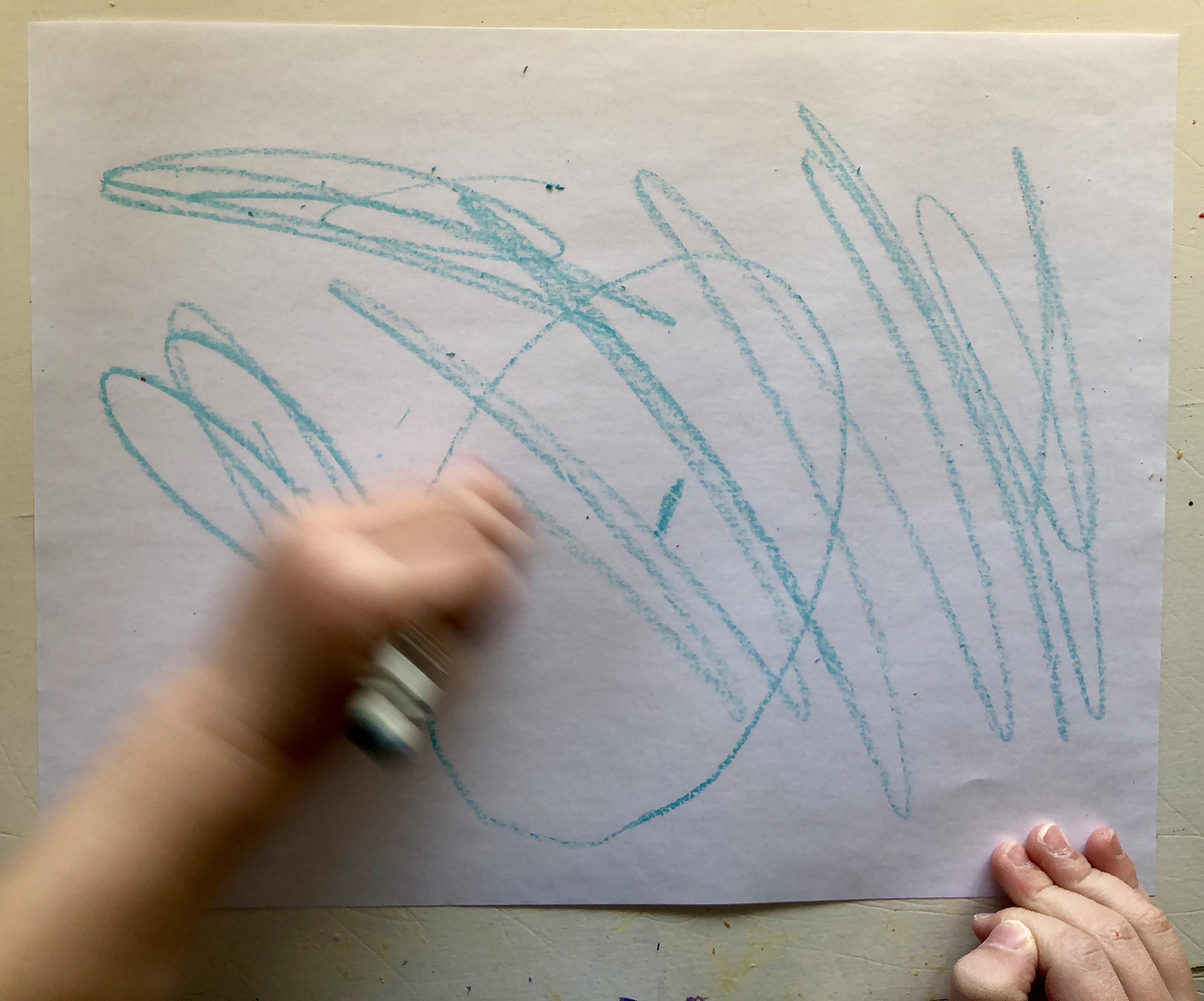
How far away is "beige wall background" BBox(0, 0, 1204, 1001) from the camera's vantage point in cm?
33

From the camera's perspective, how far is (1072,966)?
31 cm

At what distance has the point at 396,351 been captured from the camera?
13.1 inches

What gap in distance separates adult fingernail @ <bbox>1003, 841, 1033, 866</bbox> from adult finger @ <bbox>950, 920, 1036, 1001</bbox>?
24 millimetres

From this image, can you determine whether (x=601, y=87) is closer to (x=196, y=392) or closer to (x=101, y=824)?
(x=196, y=392)

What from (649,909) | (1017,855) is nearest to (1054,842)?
(1017,855)

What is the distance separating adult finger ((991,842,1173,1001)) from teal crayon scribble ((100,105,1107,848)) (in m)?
0.05

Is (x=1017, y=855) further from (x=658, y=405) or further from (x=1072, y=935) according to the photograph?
(x=658, y=405)

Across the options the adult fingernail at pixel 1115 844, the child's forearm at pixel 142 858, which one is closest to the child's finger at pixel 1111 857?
the adult fingernail at pixel 1115 844

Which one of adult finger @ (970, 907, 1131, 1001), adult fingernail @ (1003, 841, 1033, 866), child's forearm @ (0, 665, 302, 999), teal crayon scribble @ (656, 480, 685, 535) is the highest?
teal crayon scribble @ (656, 480, 685, 535)

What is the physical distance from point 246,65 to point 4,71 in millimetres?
104

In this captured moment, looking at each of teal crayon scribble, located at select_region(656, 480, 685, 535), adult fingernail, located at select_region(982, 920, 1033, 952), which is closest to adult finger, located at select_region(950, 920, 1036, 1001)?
adult fingernail, located at select_region(982, 920, 1033, 952)

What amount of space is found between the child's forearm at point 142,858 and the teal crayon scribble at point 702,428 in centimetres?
8

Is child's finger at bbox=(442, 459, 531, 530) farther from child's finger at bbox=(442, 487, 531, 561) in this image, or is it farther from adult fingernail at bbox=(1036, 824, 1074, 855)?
adult fingernail at bbox=(1036, 824, 1074, 855)

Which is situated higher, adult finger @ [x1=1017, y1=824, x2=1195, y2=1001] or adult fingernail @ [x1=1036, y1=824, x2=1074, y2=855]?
adult fingernail @ [x1=1036, y1=824, x2=1074, y2=855]
